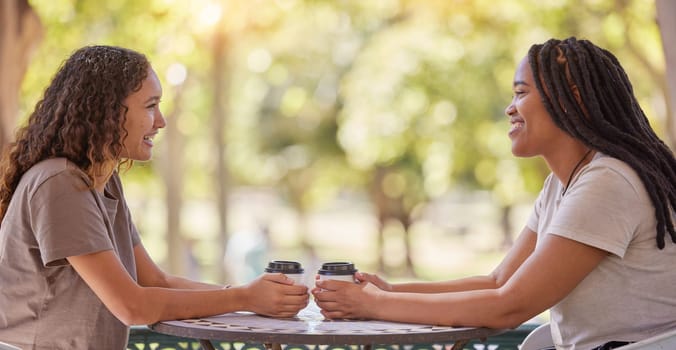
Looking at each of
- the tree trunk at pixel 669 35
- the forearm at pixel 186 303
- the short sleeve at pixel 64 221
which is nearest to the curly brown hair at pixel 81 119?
the short sleeve at pixel 64 221

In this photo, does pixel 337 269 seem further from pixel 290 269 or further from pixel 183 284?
pixel 183 284

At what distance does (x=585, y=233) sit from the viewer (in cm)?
229

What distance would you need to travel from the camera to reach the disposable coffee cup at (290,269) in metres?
2.56

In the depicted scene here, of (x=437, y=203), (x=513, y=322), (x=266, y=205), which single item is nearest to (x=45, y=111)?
(x=513, y=322)

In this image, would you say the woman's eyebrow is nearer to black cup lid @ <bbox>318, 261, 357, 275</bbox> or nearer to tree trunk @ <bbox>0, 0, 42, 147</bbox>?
black cup lid @ <bbox>318, 261, 357, 275</bbox>

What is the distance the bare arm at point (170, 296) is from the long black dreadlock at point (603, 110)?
→ 2.74ft

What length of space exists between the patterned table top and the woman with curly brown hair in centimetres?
7

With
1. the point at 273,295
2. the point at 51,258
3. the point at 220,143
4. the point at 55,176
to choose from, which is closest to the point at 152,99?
the point at 55,176

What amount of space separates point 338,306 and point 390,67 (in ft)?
43.9

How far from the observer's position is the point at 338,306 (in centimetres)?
251

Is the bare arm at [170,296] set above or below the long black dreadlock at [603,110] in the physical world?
below

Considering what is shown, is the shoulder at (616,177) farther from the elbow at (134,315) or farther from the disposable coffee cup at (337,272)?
the elbow at (134,315)

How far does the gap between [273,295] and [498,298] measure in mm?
587

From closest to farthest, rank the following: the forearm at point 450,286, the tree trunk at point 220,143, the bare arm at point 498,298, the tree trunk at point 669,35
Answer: the bare arm at point 498,298 < the forearm at point 450,286 < the tree trunk at point 669,35 < the tree trunk at point 220,143
